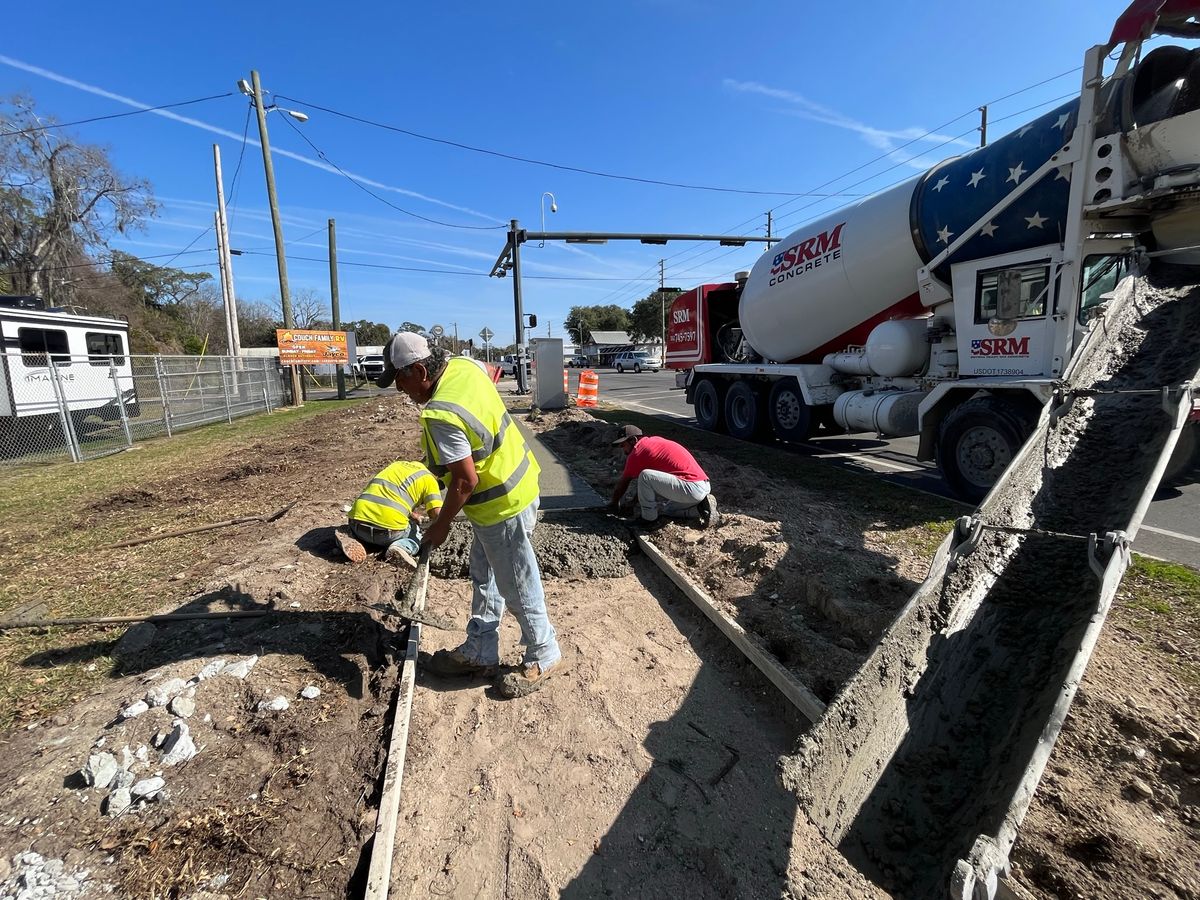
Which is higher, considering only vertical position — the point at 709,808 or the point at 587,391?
the point at 587,391

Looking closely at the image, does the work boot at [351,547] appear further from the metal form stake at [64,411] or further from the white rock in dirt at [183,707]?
the metal form stake at [64,411]

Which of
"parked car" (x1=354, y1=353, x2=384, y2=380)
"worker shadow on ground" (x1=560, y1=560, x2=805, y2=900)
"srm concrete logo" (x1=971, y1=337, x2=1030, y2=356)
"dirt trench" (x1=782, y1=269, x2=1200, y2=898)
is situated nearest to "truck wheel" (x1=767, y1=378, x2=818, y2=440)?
"srm concrete logo" (x1=971, y1=337, x2=1030, y2=356)

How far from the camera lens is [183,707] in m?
2.86

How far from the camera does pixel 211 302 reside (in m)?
50.5

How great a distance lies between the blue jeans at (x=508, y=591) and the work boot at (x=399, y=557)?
182 cm

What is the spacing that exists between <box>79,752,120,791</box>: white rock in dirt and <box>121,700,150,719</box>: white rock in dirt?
0.98ft

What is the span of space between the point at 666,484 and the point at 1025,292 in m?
4.12

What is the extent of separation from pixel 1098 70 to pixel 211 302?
60.1 meters

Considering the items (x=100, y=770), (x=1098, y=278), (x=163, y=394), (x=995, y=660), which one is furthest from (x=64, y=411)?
(x=1098, y=278)

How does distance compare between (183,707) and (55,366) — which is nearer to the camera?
(183,707)

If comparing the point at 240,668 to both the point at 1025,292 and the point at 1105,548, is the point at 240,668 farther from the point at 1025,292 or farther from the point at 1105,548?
the point at 1025,292

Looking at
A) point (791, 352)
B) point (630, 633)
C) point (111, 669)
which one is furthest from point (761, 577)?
point (791, 352)

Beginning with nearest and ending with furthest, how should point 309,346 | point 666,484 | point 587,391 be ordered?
point 666,484, point 587,391, point 309,346

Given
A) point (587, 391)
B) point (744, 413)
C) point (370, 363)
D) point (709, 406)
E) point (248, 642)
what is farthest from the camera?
point (370, 363)
